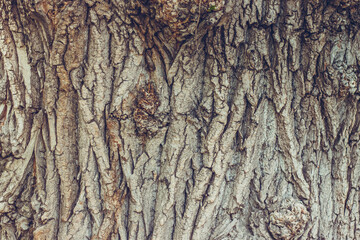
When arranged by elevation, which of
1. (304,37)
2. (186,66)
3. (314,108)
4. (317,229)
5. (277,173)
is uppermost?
(304,37)

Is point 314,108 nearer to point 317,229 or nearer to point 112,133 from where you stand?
point 317,229

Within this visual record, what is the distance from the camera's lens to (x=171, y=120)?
1.79 meters

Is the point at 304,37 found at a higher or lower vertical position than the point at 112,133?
higher

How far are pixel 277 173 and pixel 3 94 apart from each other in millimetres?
1644

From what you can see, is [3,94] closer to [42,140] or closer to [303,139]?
[42,140]

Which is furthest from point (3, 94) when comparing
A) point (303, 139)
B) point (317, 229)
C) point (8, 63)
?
point (317, 229)

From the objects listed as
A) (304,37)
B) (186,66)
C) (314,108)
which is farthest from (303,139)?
(186,66)

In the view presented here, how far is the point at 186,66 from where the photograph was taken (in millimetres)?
1749

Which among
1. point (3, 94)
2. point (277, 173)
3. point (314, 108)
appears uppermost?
point (314, 108)

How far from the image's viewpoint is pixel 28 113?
1.79m

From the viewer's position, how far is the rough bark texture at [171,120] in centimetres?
173

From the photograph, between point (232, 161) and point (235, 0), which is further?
point (232, 161)

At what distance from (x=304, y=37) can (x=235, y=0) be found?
45 cm

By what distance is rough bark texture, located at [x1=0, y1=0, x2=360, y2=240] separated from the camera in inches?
68.1
